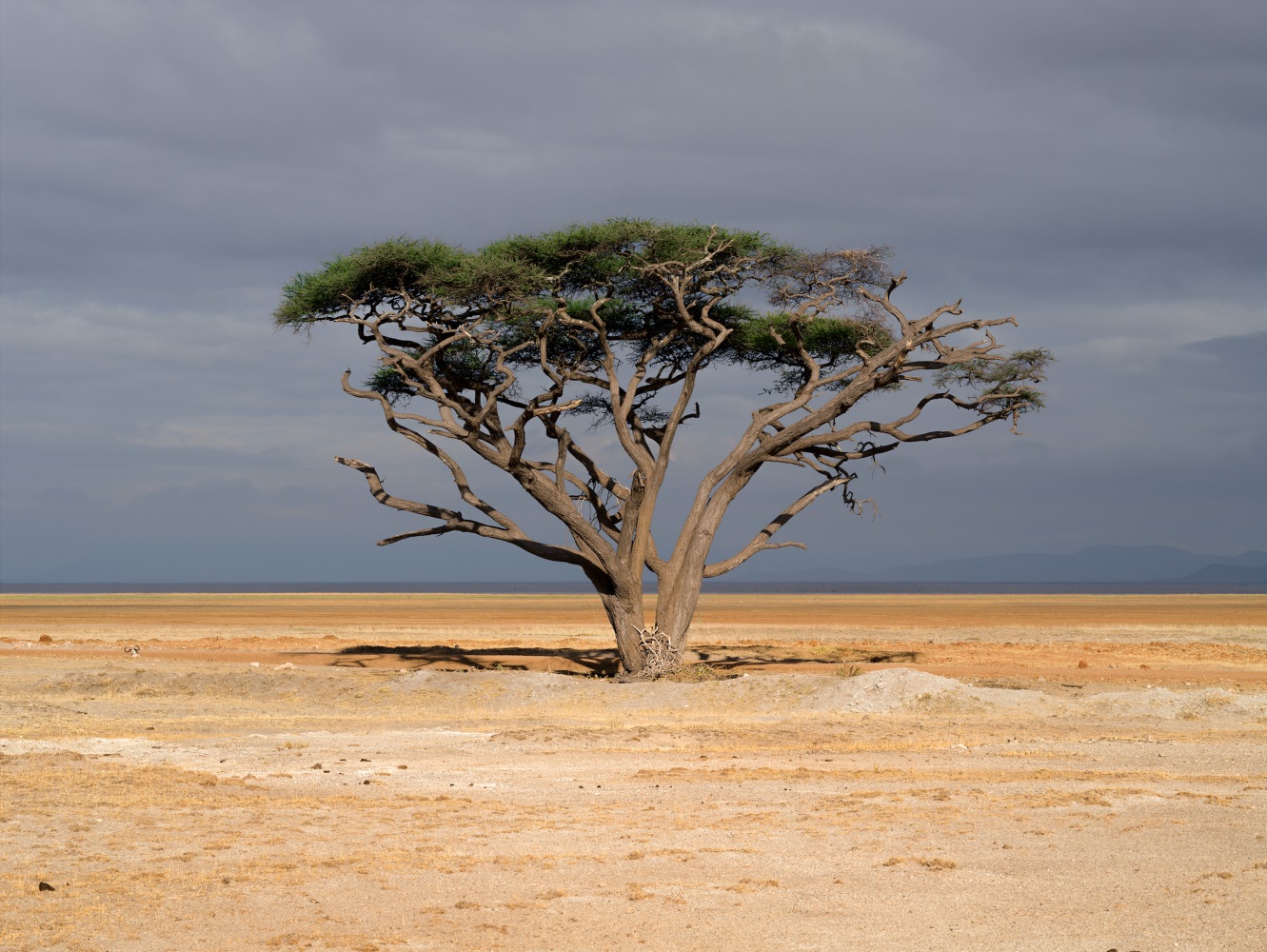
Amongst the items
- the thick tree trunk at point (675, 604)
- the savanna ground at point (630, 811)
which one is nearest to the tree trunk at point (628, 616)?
the thick tree trunk at point (675, 604)

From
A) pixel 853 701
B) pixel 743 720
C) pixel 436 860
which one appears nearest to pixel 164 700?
pixel 743 720

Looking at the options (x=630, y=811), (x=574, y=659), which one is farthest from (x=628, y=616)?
(x=630, y=811)

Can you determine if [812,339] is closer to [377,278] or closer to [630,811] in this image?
[377,278]

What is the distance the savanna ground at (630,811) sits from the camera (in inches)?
319

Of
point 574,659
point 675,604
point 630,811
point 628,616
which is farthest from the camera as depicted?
point 574,659

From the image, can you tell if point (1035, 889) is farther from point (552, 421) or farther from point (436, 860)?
point (552, 421)

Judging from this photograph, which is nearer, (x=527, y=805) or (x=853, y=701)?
(x=527, y=805)

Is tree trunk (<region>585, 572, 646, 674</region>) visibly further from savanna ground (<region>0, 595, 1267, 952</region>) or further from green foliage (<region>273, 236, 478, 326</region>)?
green foliage (<region>273, 236, 478, 326</region>)

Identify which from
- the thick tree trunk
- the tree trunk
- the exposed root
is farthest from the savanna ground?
the tree trunk

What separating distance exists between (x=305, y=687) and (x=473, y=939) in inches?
729

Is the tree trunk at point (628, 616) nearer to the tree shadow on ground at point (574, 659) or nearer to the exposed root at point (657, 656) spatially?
the exposed root at point (657, 656)

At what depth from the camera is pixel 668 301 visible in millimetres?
27516

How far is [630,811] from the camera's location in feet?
39.9

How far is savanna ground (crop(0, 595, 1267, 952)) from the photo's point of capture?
8102 mm
